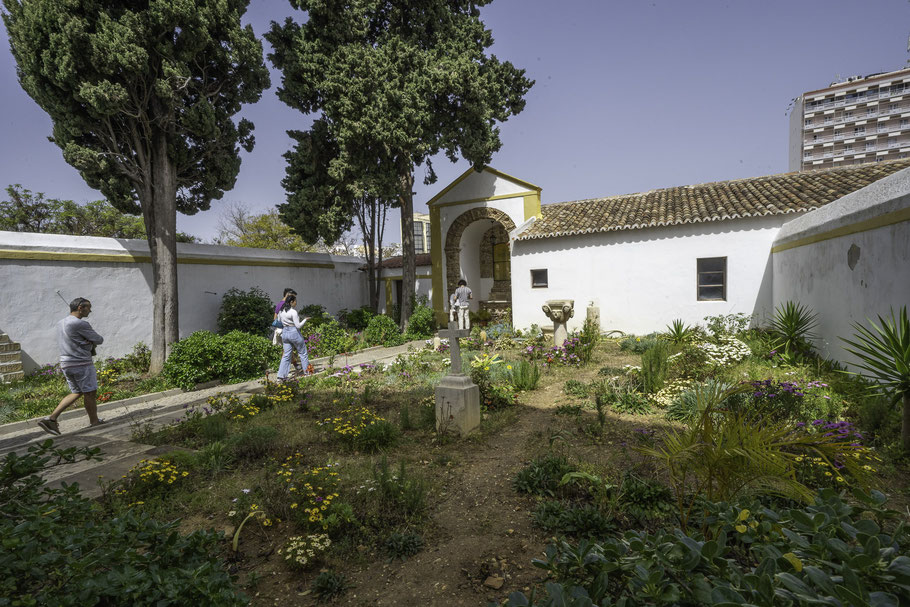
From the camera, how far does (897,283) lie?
5.12 m

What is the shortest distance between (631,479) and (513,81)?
45.4 ft

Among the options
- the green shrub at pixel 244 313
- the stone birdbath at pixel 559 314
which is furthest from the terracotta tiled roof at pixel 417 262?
the stone birdbath at pixel 559 314

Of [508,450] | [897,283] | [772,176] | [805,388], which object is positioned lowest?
[508,450]

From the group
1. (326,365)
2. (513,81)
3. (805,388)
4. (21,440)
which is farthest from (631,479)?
(513,81)

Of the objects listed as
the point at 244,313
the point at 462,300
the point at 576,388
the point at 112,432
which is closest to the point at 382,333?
the point at 462,300

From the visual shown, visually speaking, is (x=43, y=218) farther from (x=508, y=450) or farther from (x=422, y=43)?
(x=508, y=450)

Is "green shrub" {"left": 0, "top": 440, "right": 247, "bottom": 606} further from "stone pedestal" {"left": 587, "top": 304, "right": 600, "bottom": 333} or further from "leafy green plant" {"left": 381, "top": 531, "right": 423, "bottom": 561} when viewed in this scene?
"stone pedestal" {"left": 587, "top": 304, "right": 600, "bottom": 333}

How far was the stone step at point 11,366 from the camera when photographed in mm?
8250

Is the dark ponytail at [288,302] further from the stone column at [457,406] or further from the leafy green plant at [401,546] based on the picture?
the leafy green plant at [401,546]

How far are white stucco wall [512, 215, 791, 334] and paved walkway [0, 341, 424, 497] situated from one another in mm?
9252

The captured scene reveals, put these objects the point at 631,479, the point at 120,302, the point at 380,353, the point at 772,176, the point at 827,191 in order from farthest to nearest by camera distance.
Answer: the point at 772,176 → the point at 380,353 → the point at 827,191 → the point at 120,302 → the point at 631,479

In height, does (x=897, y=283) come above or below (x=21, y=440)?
above

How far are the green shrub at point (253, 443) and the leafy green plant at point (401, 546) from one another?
7.99 ft

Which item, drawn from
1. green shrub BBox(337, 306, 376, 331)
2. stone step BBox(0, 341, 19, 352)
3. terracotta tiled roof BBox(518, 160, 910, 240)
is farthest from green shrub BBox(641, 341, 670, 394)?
stone step BBox(0, 341, 19, 352)
